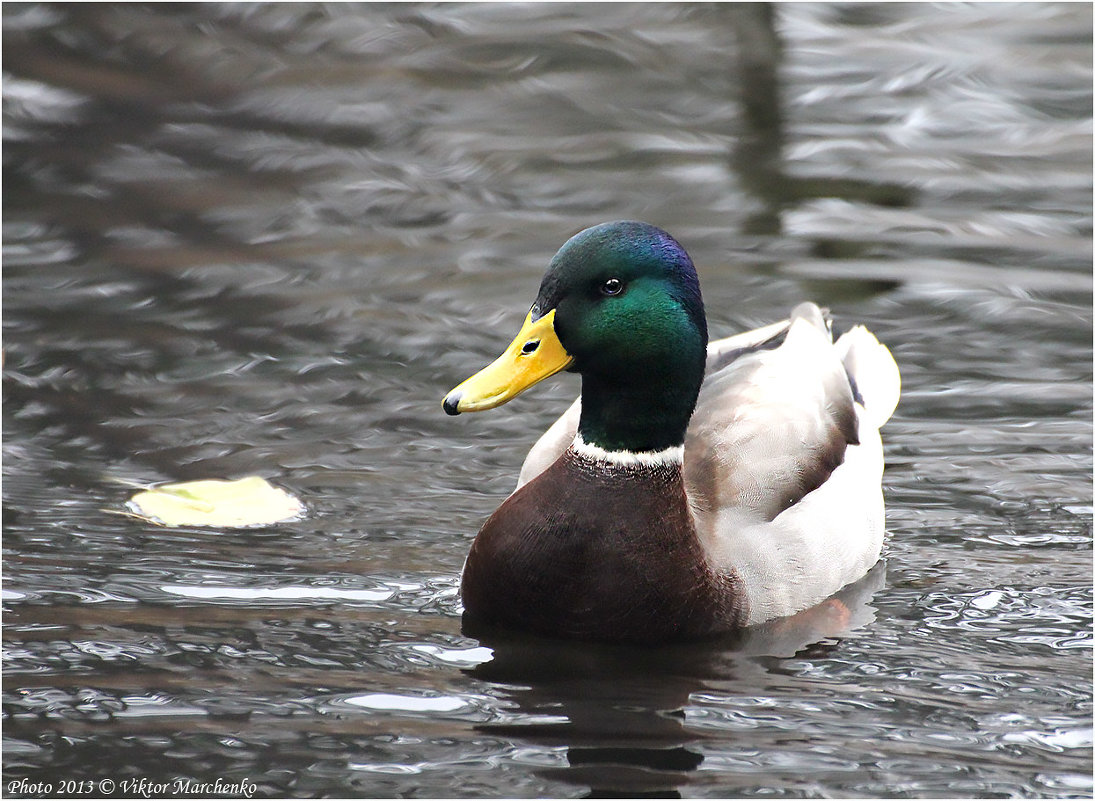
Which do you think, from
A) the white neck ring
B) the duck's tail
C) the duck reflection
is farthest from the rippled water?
the white neck ring

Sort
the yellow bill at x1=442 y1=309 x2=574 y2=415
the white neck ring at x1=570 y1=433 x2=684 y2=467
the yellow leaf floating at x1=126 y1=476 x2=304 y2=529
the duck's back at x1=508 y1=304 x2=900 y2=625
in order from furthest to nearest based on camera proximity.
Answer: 1. the yellow leaf floating at x1=126 y1=476 x2=304 y2=529
2. the duck's back at x1=508 y1=304 x2=900 y2=625
3. the white neck ring at x1=570 y1=433 x2=684 y2=467
4. the yellow bill at x1=442 y1=309 x2=574 y2=415

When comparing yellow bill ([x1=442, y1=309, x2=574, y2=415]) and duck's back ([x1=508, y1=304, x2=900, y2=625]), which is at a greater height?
yellow bill ([x1=442, y1=309, x2=574, y2=415])

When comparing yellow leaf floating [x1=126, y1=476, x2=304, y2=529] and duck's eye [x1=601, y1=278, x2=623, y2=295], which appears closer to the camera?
duck's eye [x1=601, y1=278, x2=623, y2=295]

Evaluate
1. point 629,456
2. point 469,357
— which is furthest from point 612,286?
point 469,357

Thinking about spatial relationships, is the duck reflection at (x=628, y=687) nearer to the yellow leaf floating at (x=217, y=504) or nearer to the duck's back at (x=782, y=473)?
the duck's back at (x=782, y=473)

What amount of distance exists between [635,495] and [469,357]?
2855mm

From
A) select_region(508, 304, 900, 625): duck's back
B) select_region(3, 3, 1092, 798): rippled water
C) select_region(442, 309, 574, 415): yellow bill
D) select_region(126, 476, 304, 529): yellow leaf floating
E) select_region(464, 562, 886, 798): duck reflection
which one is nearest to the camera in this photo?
select_region(464, 562, 886, 798): duck reflection

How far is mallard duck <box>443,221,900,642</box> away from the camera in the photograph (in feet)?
18.1

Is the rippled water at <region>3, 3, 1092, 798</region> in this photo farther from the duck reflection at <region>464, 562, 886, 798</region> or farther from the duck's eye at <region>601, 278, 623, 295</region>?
the duck's eye at <region>601, 278, 623, 295</region>

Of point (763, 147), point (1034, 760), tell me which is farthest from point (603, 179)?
point (1034, 760)

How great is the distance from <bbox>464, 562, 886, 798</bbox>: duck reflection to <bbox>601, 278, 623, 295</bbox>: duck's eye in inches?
44.5

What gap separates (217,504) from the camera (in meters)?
6.80

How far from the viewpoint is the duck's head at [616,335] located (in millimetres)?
5480

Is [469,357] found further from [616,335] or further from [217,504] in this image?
[616,335]
